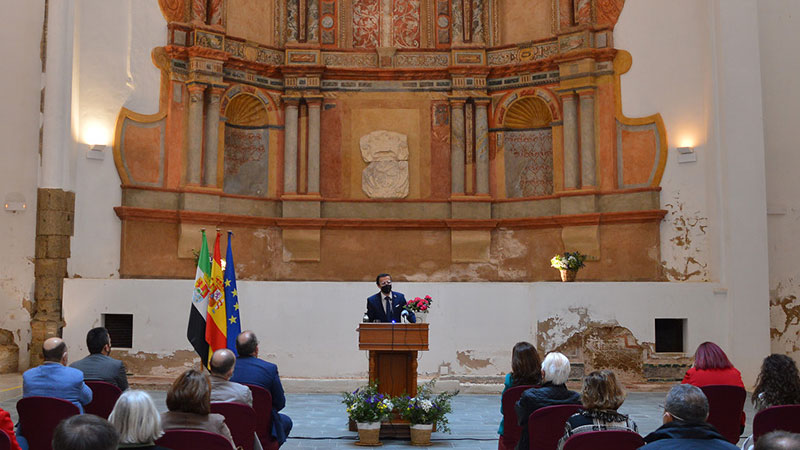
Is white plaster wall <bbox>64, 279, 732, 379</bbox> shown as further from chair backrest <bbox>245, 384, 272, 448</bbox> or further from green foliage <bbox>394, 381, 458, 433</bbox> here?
chair backrest <bbox>245, 384, 272, 448</bbox>

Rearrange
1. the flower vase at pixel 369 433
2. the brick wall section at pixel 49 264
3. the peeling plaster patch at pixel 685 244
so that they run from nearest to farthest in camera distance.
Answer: the flower vase at pixel 369 433, the brick wall section at pixel 49 264, the peeling plaster patch at pixel 685 244

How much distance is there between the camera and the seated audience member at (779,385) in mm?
4484

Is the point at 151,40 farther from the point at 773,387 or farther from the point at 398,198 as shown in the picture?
the point at 773,387

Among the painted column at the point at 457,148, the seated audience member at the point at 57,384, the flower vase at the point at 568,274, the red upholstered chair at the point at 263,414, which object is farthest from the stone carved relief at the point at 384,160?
the seated audience member at the point at 57,384

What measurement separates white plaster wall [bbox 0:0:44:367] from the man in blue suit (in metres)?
7.36

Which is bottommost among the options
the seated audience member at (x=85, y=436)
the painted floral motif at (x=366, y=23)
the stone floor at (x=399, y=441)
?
the stone floor at (x=399, y=441)

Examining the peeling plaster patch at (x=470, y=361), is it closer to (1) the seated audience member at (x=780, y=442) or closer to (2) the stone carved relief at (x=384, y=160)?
(2) the stone carved relief at (x=384, y=160)

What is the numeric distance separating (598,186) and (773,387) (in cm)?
909

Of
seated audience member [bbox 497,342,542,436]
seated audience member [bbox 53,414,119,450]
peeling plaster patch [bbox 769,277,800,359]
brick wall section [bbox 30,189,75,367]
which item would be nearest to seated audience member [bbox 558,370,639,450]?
seated audience member [bbox 497,342,542,436]

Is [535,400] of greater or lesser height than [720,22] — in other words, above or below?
below

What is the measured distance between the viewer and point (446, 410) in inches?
283

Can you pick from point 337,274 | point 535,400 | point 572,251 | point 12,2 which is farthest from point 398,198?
point 535,400

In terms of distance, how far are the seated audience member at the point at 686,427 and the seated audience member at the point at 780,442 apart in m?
0.84

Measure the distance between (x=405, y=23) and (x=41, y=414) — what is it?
1207 cm
